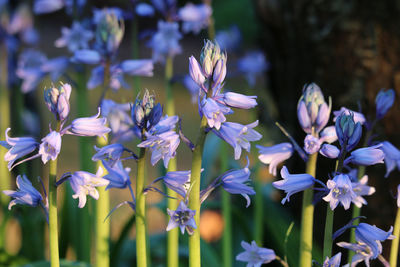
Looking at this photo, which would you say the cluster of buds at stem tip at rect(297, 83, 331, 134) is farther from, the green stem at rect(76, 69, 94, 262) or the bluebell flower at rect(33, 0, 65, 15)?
the bluebell flower at rect(33, 0, 65, 15)

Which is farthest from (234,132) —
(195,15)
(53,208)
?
(195,15)

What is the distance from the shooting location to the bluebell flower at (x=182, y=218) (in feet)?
5.23

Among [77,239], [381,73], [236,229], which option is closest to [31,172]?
[77,239]

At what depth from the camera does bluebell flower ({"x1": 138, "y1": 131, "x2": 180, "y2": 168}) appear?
162cm

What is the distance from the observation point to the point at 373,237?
1.67m

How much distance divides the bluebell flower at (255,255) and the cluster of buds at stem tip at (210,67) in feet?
2.03

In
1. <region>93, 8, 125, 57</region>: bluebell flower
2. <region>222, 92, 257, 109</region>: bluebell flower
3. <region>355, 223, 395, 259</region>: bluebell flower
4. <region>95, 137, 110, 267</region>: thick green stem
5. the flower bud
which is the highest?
<region>93, 8, 125, 57</region>: bluebell flower

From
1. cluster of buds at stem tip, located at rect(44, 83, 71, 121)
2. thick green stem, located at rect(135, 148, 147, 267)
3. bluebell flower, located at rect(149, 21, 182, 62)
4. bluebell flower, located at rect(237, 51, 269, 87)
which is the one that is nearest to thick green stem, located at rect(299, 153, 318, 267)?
thick green stem, located at rect(135, 148, 147, 267)

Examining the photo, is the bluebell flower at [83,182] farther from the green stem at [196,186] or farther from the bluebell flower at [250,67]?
the bluebell flower at [250,67]

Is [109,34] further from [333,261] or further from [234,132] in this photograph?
[333,261]

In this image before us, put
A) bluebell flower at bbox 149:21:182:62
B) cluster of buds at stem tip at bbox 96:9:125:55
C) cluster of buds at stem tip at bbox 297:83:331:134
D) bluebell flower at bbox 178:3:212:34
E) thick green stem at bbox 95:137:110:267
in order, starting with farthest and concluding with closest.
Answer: bluebell flower at bbox 178:3:212:34
bluebell flower at bbox 149:21:182:62
cluster of buds at stem tip at bbox 96:9:125:55
thick green stem at bbox 95:137:110:267
cluster of buds at stem tip at bbox 297:83:331:134

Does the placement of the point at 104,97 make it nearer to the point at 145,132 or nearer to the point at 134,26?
the point at 134,26

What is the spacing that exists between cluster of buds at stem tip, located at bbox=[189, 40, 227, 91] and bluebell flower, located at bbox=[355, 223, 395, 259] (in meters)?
0.72

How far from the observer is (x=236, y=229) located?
4.36m
